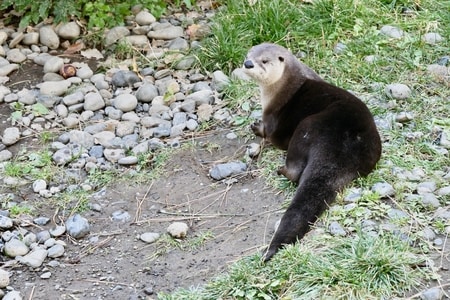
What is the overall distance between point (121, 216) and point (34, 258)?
541mm

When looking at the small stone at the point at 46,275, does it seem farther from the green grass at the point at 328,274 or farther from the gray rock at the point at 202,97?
the gray rock at the point at 202,97

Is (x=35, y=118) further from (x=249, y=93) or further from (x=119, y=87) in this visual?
(x=249, y=93)

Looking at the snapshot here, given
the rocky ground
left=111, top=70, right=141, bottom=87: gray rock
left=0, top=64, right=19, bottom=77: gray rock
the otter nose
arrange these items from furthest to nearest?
1. left=0, top=64, right=19, bottom=77: gray rock
2. left=111, top=70, right=141, bottom=87: gray rock
3. the otter nose
4. the rocky ground

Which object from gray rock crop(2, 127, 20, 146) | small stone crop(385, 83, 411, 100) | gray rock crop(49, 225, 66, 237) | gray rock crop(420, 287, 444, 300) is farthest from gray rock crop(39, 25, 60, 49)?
gray rock crop(420, 287, 444, 300)

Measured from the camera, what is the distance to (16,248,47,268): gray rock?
12.9 feet

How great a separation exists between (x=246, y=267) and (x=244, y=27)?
2419 millimetres

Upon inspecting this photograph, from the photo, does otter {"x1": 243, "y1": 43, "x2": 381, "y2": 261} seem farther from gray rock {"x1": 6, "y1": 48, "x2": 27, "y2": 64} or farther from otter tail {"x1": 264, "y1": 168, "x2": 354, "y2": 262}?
gray rock {"x1": 6, "y1": 48, "x2": 27, "y2": 64}

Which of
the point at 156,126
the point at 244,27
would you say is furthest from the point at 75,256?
the point at 244,27

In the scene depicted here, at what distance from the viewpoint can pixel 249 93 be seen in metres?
5.25

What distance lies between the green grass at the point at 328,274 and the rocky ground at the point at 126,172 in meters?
0.14

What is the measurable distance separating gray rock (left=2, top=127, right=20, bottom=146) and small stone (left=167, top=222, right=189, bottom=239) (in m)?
1.37

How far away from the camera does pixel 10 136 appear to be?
5.01 m

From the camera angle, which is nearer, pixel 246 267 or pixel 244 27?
pixel 246 267

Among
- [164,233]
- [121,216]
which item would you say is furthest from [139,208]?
[164,233]
